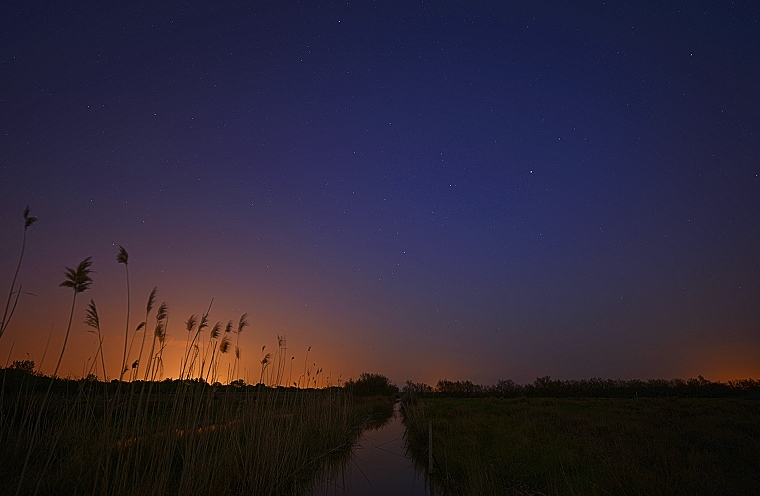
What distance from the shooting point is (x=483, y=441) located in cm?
1070

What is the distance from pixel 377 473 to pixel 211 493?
5.08 metres

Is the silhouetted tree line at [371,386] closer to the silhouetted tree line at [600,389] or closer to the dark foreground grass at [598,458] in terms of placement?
the silhouetted tree line at [600,389]

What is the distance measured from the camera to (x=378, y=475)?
8.88 m

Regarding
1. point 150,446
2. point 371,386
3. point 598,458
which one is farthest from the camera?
point 371,386

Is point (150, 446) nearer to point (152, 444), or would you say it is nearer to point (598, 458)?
point (152, 444)

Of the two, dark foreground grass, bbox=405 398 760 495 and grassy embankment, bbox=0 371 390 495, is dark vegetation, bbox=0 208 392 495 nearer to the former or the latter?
grassy embankment, bbox=0 371 390 495

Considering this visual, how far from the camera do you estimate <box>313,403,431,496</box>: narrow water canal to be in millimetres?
7484

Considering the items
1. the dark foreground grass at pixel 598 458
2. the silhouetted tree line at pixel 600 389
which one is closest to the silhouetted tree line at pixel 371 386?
the silhouetted tree line at pixel 600 389

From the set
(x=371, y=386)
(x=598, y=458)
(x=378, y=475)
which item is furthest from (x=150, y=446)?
(x=371, y=386)

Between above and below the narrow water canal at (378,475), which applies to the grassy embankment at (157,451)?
above

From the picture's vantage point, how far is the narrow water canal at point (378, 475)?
748 centimetres

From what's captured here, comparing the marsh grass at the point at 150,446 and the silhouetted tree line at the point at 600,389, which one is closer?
the marsh grass at the point at 150,446

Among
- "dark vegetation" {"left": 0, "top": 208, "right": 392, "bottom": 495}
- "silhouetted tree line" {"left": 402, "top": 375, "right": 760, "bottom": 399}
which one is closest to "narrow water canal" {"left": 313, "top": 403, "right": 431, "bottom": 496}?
"dark vegetation" {"left": 0, "top": 208, "right": 392, "bottom": 495}

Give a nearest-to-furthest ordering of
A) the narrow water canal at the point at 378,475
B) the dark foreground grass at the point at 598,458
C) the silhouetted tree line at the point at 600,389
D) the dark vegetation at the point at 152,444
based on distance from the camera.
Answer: the dark vegetation at the point at 152,444 < the dark foreground grass at the point at 598,458 < the narrow water canal at the point at 378,475 < the silhouetted tree line at the point at 600,389
